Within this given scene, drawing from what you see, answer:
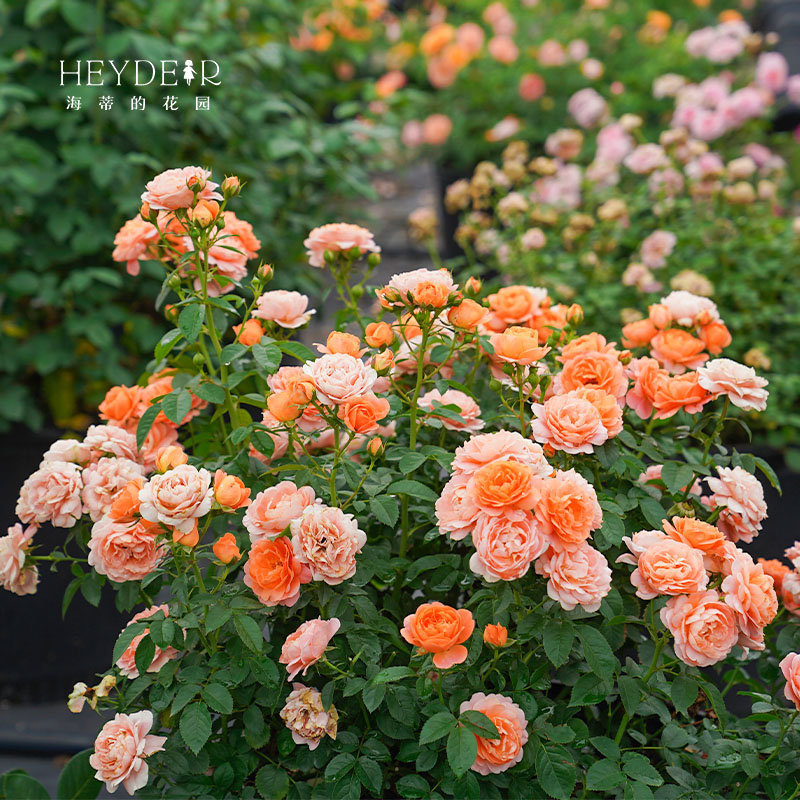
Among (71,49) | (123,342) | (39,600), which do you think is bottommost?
(39,600)

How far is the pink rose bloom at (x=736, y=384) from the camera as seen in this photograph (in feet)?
3.24

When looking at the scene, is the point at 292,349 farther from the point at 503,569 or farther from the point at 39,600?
the point at 39,600

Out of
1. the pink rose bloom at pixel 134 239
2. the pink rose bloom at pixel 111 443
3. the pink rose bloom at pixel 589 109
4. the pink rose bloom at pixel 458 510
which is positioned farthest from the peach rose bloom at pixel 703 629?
the pink rose bloom at pixel 589 109

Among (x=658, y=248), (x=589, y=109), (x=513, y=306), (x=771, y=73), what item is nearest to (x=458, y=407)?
(x=513, y=306)

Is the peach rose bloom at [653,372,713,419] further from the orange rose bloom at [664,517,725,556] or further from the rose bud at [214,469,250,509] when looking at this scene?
the rose bud at [214,469,250,509]

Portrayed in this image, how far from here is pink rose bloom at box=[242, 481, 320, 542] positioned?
0.90 m

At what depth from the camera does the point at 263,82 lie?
2.46 metres

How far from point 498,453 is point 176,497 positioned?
322 mm

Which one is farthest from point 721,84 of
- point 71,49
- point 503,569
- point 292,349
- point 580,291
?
point 503,569

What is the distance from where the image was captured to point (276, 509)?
0.91m

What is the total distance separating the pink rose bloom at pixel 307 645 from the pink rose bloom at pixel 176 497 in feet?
0.55

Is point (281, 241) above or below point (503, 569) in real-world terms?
below

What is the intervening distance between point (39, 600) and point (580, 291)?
4.59 feet

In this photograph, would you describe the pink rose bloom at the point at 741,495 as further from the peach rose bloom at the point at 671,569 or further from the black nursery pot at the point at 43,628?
the black nursery pot at the point at 43,628
